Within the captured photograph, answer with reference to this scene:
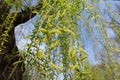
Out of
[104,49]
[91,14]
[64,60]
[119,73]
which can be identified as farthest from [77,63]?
[119,73]

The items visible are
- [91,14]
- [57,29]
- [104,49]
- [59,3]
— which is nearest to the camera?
[57,29]

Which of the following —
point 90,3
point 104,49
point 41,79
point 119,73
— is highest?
point 90,3

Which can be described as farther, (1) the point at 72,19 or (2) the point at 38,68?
(1) the point at 72,19

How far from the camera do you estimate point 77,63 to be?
928 mm

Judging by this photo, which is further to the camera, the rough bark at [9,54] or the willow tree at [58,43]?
the rough bark at [9,54]

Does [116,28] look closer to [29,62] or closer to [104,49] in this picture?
[104,49]

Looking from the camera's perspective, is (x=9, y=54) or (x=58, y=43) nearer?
(x=58, y=43)

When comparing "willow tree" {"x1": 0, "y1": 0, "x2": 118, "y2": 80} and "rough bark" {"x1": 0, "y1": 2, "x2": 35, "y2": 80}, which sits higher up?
"willow tree" {"x1": 0, "y1": 0, "x2": 118, "y2": 80}

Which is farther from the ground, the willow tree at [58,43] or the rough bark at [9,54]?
the willow tree at [58,43]

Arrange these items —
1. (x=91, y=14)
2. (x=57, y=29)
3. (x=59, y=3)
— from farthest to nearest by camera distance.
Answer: (x=91, y=14)
(x=59, y=3)
(x=57, y=29)

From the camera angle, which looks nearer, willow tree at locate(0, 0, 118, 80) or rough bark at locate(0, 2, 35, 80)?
willow tree at locate(0, 0, 118, 80)

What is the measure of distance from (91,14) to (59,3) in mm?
Answer: 233

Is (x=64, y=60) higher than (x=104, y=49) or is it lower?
higher

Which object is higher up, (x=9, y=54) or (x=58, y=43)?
(x=58, y=43)
